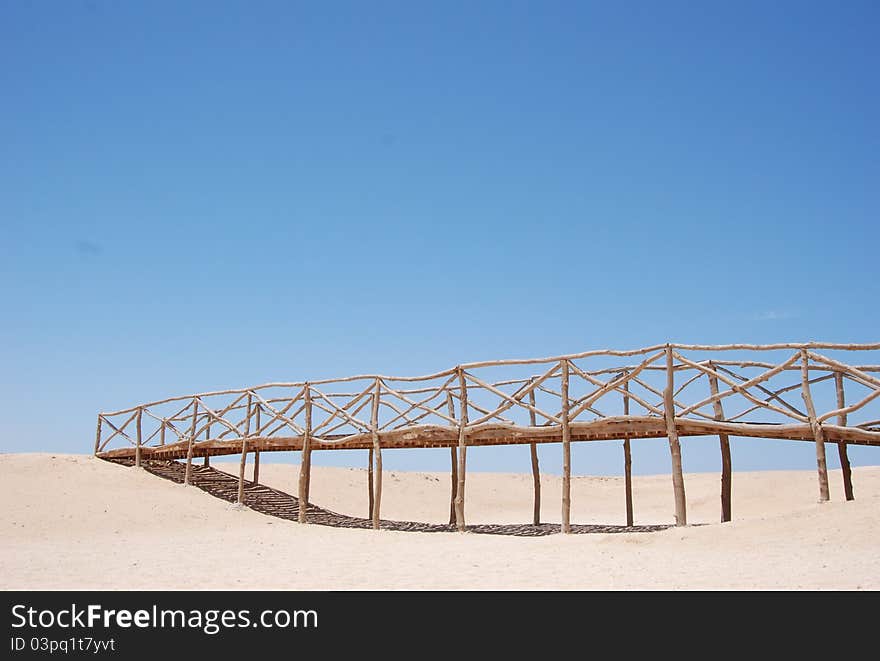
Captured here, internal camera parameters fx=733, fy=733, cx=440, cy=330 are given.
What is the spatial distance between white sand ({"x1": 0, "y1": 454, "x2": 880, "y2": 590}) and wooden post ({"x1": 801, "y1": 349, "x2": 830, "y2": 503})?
36cm

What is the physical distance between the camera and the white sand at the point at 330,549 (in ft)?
26.5

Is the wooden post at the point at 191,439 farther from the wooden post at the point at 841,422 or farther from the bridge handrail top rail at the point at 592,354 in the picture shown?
the wooden post at the point at 841,422

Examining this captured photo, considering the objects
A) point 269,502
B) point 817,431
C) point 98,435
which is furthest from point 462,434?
point 98,435

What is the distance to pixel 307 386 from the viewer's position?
1908 centimetres

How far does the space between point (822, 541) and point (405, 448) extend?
10061 mm

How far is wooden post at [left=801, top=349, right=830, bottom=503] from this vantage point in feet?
37.2

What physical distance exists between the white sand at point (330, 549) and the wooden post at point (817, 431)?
360 mm

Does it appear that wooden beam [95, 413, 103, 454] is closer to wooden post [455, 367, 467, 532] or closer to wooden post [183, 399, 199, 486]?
wooden post [183, 399, 199, 486]

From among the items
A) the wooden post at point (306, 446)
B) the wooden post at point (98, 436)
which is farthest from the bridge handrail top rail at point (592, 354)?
the wooden post at point (98, 436)

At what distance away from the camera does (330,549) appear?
472 inches

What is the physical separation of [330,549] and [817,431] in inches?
315

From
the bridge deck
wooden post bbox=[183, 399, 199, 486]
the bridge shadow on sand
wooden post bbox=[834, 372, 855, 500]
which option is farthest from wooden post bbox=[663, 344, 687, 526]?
wooden post bbox=[183, 399, 199, 486]

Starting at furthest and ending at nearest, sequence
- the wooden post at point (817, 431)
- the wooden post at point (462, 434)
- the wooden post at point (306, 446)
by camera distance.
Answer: the wooden post at point (306, 446) → the wooden post at point (462, 434) → the wooden post at point (817, 431)
